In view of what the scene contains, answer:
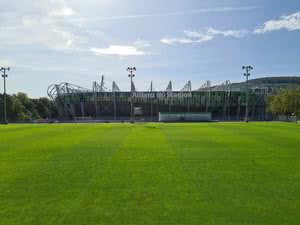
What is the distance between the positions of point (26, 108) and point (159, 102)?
149ft

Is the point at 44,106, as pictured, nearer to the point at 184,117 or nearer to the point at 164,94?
the point at 164,94

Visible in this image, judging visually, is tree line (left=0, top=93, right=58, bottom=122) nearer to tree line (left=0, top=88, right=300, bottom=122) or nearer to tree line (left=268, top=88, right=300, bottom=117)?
tree line (left=0, top=88, right=300, bottom=122)

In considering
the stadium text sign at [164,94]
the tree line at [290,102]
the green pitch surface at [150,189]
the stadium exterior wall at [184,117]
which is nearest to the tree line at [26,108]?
the stadium text sign at [164,94]

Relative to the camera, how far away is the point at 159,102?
146250mm

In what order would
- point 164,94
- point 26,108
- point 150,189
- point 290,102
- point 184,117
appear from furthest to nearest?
1. point 164,94
2. point 26,108
3. point 184,117
4. point 290,102
5. point 150,189

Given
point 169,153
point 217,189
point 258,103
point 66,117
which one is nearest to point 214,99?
point 258,103

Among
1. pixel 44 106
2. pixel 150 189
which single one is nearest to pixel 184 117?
pixel 44 106

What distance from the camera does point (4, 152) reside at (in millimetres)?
23828

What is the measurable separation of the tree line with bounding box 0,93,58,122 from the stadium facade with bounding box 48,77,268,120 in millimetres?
9272

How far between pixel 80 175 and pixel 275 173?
24.3 ft

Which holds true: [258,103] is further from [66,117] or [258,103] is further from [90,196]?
[90,196]

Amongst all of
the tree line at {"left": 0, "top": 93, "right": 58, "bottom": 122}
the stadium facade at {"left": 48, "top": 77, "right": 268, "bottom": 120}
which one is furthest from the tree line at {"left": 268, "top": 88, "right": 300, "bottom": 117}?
the tree line at {"left": 0, "top": 93, "right": 58, "bottom": 122}

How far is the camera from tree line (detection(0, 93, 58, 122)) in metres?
124

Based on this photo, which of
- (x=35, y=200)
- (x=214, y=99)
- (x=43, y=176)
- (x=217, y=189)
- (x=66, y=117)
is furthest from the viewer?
(x=66, y=117)
